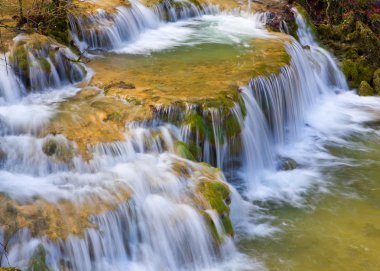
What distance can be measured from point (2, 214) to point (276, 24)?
10467mm

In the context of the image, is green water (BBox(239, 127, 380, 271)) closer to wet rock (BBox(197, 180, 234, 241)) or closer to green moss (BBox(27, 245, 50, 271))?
wet rock (BBox(197, 180, 234, 241))

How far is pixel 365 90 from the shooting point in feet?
45.6

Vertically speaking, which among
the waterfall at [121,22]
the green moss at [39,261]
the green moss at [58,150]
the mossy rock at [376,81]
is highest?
the waterfall at [121,22]

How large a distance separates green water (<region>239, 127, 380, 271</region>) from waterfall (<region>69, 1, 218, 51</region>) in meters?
5.70

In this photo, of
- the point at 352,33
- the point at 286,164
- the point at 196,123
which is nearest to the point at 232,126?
the point at 196,123

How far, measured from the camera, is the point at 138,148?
7.98 m

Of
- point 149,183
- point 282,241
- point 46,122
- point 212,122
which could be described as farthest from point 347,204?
point 46,122

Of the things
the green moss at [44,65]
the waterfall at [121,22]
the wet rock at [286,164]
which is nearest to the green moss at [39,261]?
the green moss at [44,65]

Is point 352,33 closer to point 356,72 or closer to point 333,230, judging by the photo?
point 356,72

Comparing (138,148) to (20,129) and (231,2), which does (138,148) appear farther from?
(231,2)

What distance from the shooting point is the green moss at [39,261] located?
18.9 feet

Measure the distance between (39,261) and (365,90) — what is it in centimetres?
1062

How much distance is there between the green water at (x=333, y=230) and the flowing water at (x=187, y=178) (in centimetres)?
3

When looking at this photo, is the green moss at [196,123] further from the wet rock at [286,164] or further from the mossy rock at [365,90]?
the mossy rock at [365,90]
